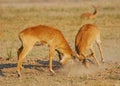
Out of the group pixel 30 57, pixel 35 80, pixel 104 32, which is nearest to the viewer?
pixel 35 80

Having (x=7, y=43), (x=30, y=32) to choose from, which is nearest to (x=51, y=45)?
(x=30, y=32)

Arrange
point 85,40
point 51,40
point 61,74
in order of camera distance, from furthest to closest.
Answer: point 85,40
point 51,40
point 61,74

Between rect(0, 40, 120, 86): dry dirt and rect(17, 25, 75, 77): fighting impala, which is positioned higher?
rect(17, 25, 75, 77): fighting impala

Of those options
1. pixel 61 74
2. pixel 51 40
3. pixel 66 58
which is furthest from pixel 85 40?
pixel 61 74

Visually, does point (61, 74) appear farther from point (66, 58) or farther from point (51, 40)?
point (51, 40)

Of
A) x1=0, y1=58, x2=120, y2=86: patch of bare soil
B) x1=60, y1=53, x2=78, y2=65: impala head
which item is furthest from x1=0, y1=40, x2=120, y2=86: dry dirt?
x1=60, y1=53, x2=78, y2=65: impala head

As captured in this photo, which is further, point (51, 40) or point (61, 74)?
point (51, 40)

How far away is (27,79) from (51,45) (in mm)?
1695

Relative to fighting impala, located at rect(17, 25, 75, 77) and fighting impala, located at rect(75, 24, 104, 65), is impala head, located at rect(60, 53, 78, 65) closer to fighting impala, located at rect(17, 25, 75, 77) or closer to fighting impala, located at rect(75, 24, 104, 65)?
fighting impala, located at rect(17, 25, 75, 77)

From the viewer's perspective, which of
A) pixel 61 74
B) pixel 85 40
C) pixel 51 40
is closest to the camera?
pixel 61 74

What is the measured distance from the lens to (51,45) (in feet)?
43.4

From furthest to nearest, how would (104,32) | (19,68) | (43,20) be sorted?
1. (43,20)
2. (104,32)
3. (19,68)

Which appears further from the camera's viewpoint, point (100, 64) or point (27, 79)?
point (100, 64)

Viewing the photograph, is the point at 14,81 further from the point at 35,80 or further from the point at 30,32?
the point at 30,32
